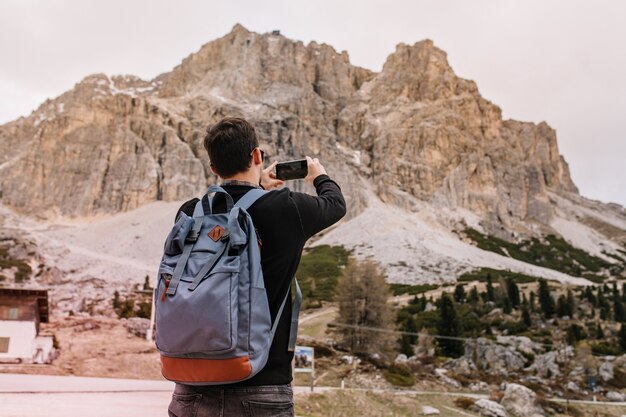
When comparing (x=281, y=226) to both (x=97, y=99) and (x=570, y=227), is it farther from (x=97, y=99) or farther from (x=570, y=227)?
(x=570, y=227)

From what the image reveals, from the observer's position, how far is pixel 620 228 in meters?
133

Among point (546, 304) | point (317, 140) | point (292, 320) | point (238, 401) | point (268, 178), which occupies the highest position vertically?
point (317, 140)

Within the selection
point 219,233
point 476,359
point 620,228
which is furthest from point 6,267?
point 620,228

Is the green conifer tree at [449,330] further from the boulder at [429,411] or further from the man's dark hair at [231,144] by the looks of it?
the man's dark hair at [231,144]

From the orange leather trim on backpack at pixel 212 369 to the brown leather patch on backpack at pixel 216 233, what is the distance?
41 cm

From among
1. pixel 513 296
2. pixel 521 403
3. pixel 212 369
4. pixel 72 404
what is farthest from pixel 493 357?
pixel 212 369

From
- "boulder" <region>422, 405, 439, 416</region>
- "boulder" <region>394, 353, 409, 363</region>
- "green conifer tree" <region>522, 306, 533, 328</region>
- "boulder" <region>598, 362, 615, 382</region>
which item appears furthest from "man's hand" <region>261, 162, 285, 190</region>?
"green conifer tree" <region>522, 306, 533, 328</region>

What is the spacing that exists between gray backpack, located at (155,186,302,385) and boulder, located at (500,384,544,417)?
694 inches

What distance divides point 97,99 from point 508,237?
9000cm

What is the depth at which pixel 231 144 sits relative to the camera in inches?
80.3

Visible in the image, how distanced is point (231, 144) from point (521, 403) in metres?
18.5

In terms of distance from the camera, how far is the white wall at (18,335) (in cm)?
1691

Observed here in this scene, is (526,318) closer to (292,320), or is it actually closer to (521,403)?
(521,403)

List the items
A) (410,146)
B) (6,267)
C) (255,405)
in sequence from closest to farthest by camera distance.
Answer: (255,405)
(6,267)
(410,146)
